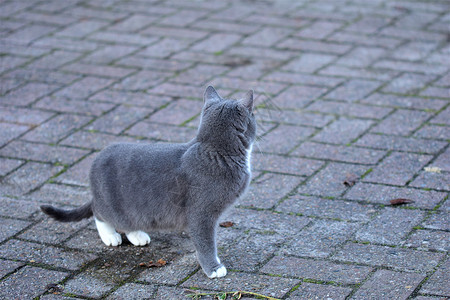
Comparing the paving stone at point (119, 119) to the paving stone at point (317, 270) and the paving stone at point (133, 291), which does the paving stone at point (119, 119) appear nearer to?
the paving stone at point (133, 291)

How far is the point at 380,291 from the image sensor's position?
3025 millimetres

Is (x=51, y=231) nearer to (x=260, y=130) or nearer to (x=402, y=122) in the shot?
(x=260, y=130)

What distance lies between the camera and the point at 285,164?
4.42 meters

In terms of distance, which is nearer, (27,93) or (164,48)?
(27,93)

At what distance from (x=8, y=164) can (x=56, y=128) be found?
0.59 metres

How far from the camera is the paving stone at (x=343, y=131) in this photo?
470 cm

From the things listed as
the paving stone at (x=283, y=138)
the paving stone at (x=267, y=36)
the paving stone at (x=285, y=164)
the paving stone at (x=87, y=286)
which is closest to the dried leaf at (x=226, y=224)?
the paving stone at (x=285, y=164)

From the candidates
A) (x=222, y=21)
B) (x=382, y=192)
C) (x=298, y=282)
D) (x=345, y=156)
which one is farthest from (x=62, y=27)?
(x=298, y=282)

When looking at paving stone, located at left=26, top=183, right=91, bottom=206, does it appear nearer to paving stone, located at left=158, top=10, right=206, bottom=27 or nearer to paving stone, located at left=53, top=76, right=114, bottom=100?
paving stone, located at left=53, top=76, right=114, bottom=100

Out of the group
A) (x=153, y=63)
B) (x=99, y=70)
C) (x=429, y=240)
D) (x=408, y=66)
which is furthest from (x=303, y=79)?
(x=429, y=240)

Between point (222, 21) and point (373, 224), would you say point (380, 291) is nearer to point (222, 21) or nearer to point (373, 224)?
point (373, 224)

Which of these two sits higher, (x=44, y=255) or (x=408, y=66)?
(x=408, y=66)

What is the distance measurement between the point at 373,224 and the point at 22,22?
5.13 m

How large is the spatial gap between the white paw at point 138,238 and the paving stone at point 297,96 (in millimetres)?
2074
